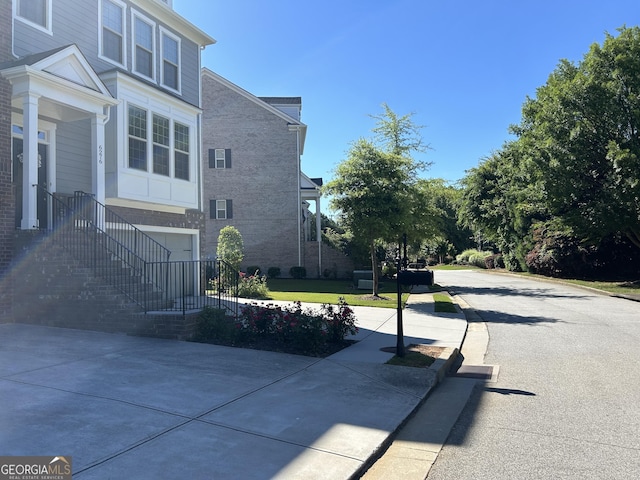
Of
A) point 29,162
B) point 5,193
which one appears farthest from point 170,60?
point 5,193

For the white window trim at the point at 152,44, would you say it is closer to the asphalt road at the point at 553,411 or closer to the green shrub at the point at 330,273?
the asphalt road at the point at 553,411

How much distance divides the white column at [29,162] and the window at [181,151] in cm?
479

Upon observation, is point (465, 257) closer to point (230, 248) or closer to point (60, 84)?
point (230, 248)

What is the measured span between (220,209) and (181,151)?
15549mm

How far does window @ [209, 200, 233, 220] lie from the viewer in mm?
29594

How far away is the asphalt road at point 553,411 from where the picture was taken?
404cm

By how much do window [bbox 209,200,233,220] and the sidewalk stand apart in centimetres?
2151

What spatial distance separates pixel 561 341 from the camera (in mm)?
10031

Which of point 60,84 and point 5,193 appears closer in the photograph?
point 5,193

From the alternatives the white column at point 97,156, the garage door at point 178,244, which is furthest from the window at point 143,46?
the garage door at point 178,244

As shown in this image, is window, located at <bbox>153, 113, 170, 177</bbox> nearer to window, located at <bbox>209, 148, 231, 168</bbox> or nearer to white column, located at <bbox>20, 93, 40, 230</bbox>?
white column, located at <bbox>20, 93, 40, 230</bbox>

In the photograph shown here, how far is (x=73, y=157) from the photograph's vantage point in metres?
11.8

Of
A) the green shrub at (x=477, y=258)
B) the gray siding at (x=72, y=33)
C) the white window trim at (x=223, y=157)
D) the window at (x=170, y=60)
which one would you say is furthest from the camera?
the green shrub at (x=477, y=258)

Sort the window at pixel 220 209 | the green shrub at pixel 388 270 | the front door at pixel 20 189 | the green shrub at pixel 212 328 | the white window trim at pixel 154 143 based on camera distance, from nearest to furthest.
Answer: the green shrub at pixel 212 328, the front door at pixel 20 189, the white window trim at pixel 154 143, the green shrub at pixel 388 270, the window at pixel 220 209
